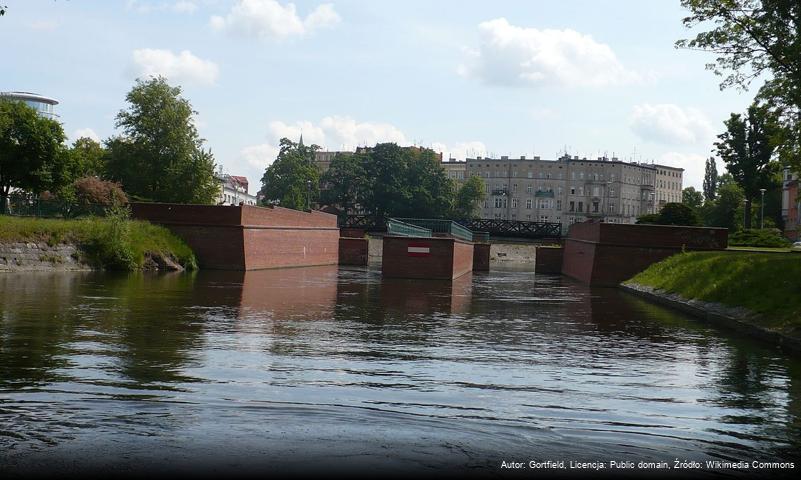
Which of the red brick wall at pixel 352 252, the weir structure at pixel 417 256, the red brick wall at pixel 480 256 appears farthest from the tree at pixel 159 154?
the weir structure at pixel 417 256

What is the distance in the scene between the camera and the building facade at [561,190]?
494 ft

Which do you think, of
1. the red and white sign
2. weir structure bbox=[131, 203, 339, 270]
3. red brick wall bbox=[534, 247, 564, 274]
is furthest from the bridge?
the red and white sign

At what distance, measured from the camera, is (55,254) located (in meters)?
34.1

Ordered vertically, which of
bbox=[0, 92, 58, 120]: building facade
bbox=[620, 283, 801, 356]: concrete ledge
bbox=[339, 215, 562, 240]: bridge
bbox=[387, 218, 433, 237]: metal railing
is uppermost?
bbox=[0, 92, 58, 120]: building facade

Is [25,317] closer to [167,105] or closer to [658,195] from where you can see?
[167,105]

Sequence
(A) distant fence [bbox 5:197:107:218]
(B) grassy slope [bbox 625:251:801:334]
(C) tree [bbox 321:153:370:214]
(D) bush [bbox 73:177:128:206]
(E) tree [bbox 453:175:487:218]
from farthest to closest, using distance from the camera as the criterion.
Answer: (E) tree [bbox 453:175:487:218] → (C) tree [bbox 321:153:370:214] → (D) bush [bbox 73:177:128:206] → (A) distant fence [bbox 5:197:107:218] → (B) grassy slope [bbox 625:251:801:334]

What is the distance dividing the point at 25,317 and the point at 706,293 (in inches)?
724

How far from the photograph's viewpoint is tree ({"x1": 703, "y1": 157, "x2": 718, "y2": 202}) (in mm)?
147625

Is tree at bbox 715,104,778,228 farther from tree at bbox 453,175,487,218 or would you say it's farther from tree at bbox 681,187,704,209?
tree at bbox 681,187,704,209

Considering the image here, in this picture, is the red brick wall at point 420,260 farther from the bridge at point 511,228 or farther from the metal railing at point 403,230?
the bridge at point 511,228

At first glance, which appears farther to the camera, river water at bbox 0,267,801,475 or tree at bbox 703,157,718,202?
tree at bbox 703,157,718,202

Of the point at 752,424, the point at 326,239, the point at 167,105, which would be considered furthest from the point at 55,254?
the point at 167,105

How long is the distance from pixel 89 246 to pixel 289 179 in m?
79.8

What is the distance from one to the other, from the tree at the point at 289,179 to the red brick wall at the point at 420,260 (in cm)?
7042
